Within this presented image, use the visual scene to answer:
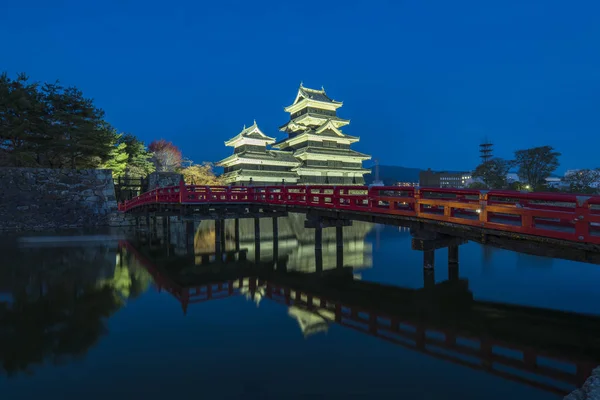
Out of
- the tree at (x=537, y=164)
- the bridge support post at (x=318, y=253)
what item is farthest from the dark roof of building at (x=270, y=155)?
the bridge support post at (x=318, y=253)

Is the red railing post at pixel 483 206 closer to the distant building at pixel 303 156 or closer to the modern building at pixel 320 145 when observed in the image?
the distant building at pixel 303 156

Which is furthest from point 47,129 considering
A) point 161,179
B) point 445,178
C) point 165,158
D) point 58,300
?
point 445,178

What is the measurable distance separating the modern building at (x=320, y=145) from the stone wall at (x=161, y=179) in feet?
64.7

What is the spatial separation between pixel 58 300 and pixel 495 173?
43.2 metres

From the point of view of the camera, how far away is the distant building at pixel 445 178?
77812 millimetres

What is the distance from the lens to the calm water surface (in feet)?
17.6

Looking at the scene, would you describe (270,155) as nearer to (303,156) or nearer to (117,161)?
(303,156)

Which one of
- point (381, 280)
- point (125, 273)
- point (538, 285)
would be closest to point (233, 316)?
point (381, 280)

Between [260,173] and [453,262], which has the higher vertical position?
[260,173]

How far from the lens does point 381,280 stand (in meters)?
11.6

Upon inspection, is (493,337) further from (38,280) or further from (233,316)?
(38,280)

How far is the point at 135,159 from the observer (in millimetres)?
39750

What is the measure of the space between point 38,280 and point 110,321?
5.16 meters

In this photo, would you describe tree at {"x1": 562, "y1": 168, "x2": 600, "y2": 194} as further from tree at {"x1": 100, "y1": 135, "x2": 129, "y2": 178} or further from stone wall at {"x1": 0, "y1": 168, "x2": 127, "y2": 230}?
tree at {"x1": 100, "y1": 135, "x2": 129, "y2": 178}
